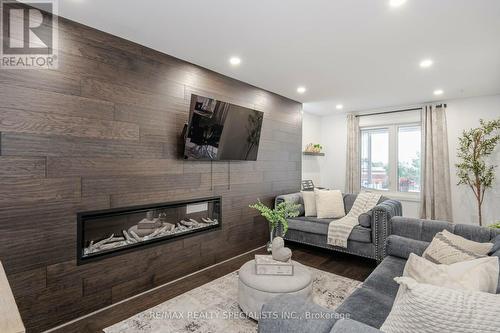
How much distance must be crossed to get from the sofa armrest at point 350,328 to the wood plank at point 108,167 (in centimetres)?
227

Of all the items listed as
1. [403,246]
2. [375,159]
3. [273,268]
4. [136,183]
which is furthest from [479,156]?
[136,183]

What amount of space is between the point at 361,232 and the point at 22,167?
11.9 feet

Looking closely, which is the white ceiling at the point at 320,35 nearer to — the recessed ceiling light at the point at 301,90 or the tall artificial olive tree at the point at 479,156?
the recessed ceiling light at the point at 301,90

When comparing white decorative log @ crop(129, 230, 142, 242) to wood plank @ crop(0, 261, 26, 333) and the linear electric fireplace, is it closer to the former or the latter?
the linear electric fireplace

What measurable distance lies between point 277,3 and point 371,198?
306 centimetres

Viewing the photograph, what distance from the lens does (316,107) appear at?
5477 millimetres

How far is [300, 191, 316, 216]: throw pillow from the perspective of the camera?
414 cm

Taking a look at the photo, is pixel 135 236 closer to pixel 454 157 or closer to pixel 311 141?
pixel 311 141

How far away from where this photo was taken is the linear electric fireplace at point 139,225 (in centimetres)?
232

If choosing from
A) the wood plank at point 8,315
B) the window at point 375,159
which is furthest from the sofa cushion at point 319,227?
the wood plank at point 8,315

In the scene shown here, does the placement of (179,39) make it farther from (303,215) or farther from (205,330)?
(303,215)

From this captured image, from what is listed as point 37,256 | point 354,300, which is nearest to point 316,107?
point 354,300

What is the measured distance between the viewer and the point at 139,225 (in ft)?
8.89

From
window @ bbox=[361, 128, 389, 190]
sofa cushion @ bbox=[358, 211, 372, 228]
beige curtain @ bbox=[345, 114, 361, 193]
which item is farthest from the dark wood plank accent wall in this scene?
window @ bbox=[361, 128, 389, 190]
